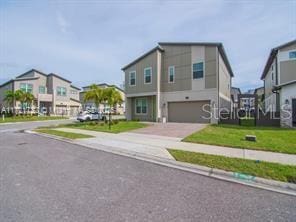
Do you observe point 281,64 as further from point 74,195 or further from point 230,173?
point 74,195

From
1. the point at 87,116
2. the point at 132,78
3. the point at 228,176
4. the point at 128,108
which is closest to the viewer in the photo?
the point at 228,176

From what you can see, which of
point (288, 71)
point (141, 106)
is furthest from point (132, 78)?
point (288, 71)

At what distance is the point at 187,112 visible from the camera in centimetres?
2131

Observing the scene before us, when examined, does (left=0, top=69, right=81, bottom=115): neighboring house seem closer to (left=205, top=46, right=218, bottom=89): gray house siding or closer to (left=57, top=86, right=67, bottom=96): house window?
(left=57, top=86, right=67, bottom=96): house window

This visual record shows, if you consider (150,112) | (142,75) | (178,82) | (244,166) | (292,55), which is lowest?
(244,166)

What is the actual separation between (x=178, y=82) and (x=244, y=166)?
16.0m

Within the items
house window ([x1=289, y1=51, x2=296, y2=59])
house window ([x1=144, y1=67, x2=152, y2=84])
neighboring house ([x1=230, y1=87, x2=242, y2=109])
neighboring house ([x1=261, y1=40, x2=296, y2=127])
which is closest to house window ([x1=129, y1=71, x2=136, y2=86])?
house window ([x1=144, y1=67, x2=152, y2=84])

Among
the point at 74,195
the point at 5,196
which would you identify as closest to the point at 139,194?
the point at 74,195

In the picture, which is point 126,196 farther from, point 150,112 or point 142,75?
point 142,75

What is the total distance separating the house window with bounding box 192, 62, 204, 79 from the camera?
2000cm

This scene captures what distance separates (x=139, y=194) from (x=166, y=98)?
18353 millimetres

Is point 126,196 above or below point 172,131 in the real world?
below

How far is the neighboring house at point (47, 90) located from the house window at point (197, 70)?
33.6 metres

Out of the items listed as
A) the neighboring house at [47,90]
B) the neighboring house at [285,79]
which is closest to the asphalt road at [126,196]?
the neighboring house at [285,79]
